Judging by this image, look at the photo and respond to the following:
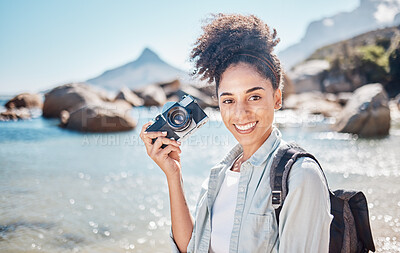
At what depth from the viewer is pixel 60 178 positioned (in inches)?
221

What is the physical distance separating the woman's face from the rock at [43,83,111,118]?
51.9 ft

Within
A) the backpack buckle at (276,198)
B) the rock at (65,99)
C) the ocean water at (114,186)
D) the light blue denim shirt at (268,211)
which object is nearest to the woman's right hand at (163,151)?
the light blue denim shirt at (268,211)

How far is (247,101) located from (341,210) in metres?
0.63

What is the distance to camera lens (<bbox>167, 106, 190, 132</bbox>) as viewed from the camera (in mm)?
1816

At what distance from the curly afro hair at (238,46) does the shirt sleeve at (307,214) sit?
58cm

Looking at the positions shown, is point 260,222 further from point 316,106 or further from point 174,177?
point 316,106

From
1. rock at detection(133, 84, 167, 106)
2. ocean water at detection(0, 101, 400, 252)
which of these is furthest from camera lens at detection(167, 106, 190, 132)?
rock at detection(133, 84, 167, 106)

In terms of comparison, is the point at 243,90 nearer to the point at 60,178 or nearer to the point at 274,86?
the point at 274,86

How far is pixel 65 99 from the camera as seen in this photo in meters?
16.7

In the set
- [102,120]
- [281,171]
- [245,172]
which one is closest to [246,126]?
[245,172]

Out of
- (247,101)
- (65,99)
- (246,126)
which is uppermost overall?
(65,99)

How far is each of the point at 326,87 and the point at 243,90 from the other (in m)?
24.6

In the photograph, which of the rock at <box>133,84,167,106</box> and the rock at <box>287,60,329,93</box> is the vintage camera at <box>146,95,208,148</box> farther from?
the rock at <box>287,60,329,93</box>

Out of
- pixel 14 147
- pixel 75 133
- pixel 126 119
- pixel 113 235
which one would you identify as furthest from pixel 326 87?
pixel 113 235
